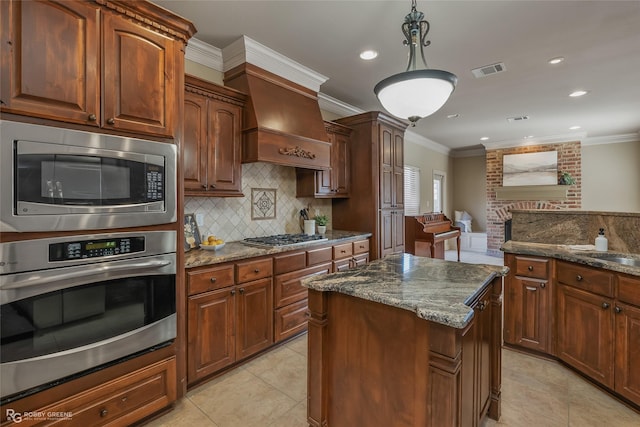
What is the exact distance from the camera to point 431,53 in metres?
2.92

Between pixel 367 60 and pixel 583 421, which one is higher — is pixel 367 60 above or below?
above

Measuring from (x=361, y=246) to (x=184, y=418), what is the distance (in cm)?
252

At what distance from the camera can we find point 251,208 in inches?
128

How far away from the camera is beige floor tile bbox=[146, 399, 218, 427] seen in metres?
1.83

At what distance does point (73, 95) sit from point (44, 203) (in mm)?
571

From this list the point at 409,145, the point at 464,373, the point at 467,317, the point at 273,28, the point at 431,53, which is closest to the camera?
the point at 467,317

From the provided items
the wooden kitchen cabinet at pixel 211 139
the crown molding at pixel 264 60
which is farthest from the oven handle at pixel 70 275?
the crown molding at pixel 264 60

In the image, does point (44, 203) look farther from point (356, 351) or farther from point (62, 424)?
point (356, 351)

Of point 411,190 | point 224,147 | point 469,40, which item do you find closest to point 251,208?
point 224,147

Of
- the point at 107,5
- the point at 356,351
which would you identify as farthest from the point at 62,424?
the point at 107,5

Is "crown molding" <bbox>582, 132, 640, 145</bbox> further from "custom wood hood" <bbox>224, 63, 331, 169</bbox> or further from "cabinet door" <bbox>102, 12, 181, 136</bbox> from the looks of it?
"cabinet door" <bbox>102, 12, 181, 136</bbox>

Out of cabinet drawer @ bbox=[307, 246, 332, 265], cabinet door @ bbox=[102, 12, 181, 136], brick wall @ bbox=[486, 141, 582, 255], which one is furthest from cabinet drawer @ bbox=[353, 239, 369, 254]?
brick wall @ bbox=[486, 141, 582, 255]

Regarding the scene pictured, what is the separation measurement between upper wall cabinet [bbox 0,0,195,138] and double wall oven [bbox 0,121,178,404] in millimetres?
128

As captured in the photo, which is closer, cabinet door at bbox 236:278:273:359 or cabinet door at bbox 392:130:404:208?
cabinet door at bbox 236:278:273:359
